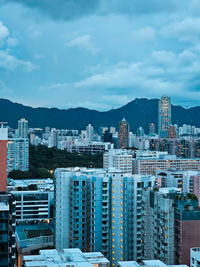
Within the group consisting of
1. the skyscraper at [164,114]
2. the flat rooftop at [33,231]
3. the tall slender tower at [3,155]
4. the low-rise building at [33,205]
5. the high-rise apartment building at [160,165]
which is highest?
the skyscraper at [164,114]

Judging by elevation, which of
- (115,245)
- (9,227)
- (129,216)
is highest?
(9,227)

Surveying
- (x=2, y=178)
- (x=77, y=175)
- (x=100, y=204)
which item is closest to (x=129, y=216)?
(x=100, y=204)

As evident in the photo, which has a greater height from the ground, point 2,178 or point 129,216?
point 2,178

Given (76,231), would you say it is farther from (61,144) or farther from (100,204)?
(61,144)

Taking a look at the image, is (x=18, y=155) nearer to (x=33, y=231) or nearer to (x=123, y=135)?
(x=33, y=231)

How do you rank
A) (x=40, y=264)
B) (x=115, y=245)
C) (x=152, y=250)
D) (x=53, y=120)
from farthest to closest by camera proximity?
1. (x=53, y=120)
2. (x=115, y=245)
3. (x=152, y=250)
4. (x=40, y=264)

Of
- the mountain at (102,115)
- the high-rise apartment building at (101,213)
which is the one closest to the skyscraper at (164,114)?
the mountain at (102,115)

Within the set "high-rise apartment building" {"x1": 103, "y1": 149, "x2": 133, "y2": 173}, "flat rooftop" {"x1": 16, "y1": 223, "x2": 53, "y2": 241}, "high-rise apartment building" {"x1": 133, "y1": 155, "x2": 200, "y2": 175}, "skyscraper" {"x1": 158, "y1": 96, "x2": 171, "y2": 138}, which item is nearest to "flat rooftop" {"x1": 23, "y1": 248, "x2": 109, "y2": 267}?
"flat rooftop" {"x1": 16, "y1": 223, "x2": 53, "y2": 241}

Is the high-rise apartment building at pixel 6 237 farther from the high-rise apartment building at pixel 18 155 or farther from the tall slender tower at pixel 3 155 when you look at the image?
the high-rise apartment building at pixel 18 155
